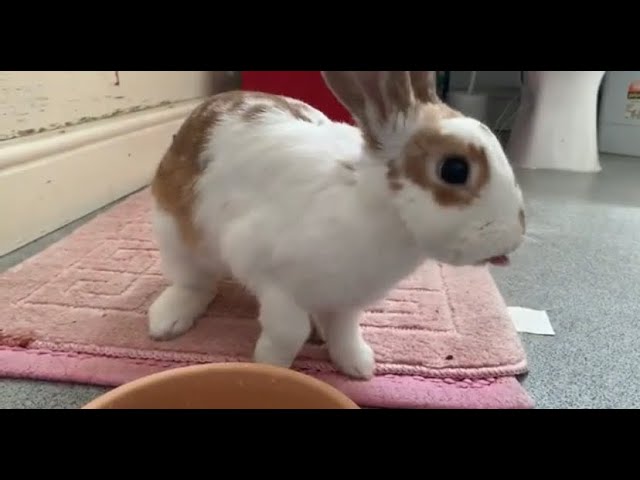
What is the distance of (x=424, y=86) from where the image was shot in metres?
Result: 0.71

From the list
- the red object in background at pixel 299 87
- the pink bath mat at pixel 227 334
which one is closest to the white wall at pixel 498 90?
the red object in background at pixel 299 87

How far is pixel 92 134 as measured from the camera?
4.92ft

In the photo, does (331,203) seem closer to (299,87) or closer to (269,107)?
(269,107)

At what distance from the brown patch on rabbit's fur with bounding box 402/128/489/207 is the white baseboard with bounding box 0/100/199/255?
0.90m

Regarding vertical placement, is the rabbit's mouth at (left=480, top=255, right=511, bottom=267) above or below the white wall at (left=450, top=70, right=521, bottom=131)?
above

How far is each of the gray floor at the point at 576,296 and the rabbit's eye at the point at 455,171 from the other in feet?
0.55

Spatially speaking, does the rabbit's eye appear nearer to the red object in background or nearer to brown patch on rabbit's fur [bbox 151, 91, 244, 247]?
brown patch on rabbit's fur [bbox 151, 91, 244, 247]

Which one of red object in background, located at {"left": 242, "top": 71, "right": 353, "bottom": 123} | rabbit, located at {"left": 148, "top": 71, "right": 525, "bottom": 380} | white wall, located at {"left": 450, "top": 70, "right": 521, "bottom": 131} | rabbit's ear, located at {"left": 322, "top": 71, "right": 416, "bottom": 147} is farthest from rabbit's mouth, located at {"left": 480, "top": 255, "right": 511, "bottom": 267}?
white wall, located at {"left": 450, "top": 70, "right": 521, "bottom": 131}

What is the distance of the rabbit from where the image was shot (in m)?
0.65

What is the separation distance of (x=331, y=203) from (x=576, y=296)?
61 cm

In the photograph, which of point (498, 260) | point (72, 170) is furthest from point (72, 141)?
point (498, 260)

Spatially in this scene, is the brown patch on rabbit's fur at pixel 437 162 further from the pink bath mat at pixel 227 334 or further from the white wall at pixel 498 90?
the white wall at pixel 498 90

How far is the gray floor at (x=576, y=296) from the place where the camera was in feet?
2.63
